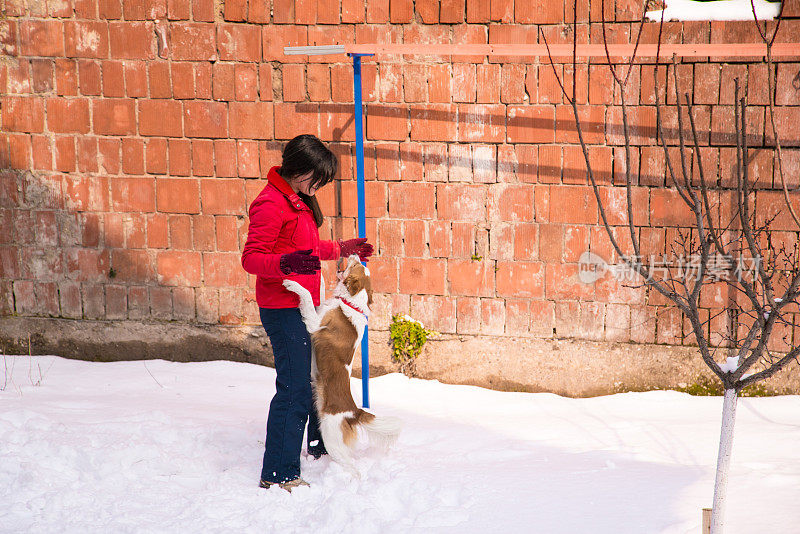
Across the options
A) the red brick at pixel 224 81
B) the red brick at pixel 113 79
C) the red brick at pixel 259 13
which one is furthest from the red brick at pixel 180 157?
the red brick at pixel 259 13

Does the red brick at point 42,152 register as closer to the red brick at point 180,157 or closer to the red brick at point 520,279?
the red brick at point 180,157

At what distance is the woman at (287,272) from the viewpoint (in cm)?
304

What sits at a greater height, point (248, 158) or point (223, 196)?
point (248, 158)

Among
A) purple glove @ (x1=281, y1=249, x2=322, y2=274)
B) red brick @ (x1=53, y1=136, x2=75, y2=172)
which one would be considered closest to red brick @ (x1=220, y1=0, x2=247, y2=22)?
red brick @ (x1=53, y1=136, x2=75, y2=172)

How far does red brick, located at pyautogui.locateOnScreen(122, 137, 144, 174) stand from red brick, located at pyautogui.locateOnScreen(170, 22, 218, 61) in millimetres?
750

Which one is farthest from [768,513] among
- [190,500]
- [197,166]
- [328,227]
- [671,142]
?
[197,166]

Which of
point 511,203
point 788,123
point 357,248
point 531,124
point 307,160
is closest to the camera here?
point 307,160

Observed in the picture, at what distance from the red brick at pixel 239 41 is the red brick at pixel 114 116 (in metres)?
0.85

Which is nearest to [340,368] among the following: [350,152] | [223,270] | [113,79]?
[350,152]

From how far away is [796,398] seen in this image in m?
4.37

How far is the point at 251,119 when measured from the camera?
190 inches

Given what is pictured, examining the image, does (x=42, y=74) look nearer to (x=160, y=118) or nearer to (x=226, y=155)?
(x=160, y=118)

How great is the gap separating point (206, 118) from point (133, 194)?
0.84 meters

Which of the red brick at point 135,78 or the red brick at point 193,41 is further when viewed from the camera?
the red brick at point 135,78
